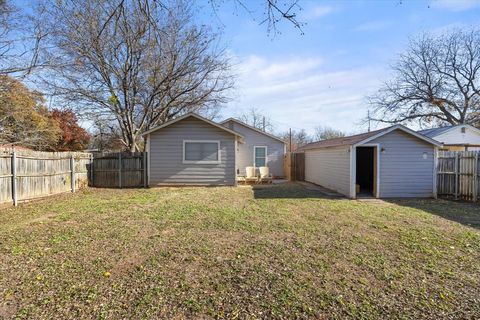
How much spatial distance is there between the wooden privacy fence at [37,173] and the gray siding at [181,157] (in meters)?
3.05

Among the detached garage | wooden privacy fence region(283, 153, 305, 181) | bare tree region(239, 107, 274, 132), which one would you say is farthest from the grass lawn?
bare tree region(239, 107, 274, 132)

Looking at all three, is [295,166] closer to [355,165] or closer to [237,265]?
[355,165]

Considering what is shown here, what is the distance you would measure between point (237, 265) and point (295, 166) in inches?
582

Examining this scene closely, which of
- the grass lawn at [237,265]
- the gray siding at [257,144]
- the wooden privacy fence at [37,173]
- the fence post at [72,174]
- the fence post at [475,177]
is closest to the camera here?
the grass lawn at [237,265]

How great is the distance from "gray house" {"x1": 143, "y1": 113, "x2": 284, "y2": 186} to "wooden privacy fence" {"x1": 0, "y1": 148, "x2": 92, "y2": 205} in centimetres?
299

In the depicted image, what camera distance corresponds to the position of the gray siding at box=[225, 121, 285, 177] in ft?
60.2

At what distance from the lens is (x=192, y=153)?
42.0ft

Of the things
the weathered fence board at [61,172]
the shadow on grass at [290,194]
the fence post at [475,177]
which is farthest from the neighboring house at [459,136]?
the weathered fence board at [61,172]

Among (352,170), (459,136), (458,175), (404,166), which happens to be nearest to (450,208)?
(404,166)

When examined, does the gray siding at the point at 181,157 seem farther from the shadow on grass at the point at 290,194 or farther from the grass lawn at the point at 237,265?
the grass lawn at the point at 237,265

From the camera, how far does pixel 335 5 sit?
160 inches

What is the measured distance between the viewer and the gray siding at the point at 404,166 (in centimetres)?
1012

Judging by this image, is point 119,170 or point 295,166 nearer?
point 119,170

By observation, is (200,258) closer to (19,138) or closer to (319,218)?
(319,218)
